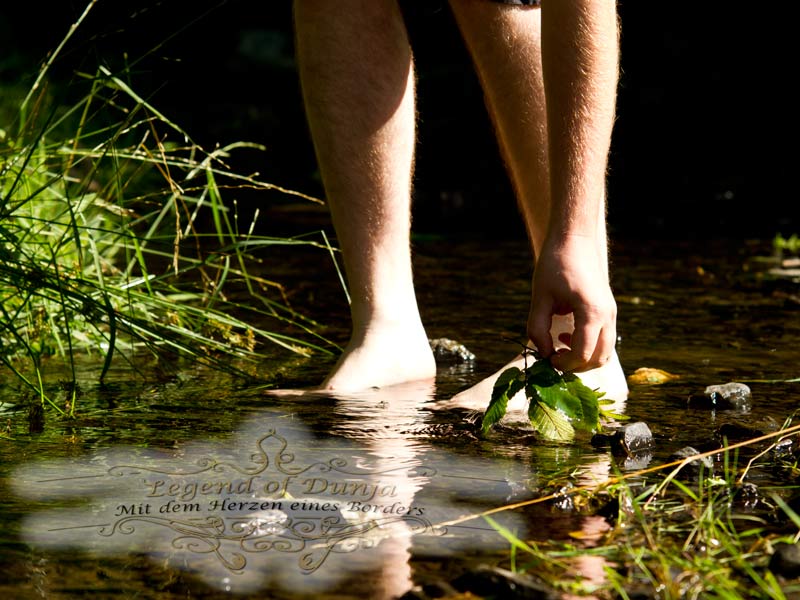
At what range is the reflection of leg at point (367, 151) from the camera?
2.16 metres

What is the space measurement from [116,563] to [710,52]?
6.57 meters

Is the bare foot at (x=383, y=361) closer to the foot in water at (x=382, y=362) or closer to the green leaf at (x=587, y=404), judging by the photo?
the foot in water at (x=382, y=362)

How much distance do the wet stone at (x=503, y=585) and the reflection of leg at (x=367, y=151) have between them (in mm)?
1091

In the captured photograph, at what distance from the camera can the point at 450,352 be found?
93.7 inches

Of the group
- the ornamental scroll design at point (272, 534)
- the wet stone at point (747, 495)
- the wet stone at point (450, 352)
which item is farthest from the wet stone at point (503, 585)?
the wet stone at point (450, 352)

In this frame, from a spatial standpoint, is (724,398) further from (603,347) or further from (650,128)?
(650,128)

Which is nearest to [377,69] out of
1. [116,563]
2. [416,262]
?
[116,563]

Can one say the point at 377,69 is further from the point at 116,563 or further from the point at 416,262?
the point at 416,262

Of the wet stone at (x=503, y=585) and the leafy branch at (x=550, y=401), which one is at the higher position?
the leafy branch at (x=550, y=401)

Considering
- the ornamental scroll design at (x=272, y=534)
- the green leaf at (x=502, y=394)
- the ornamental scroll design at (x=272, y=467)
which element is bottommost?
the ornamental scroll design at (x=272, y=534)

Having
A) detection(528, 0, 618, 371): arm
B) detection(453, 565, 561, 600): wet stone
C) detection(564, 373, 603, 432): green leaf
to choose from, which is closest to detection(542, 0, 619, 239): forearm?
detection(528, 0, 618, 371): arm

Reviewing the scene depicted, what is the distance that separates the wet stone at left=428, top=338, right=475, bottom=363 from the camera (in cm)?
236

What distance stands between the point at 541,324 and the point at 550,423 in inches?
5.3

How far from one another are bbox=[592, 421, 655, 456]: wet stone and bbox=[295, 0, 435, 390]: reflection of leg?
635 mm
